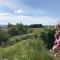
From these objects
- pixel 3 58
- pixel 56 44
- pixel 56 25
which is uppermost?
pixel 56 25

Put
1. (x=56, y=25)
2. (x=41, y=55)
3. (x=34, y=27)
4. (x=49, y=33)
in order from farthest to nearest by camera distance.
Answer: (x=34, y=27) → (x=49, y=33) → (x=41, y=55) → (x=56, y=25)

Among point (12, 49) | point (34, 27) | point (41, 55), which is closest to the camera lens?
point (41, 55)

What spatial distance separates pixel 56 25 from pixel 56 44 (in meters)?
0.20

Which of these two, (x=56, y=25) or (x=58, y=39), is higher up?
(x=56, y=25)

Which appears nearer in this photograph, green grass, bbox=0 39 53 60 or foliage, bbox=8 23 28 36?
green grass, bbox=0 39 53 60

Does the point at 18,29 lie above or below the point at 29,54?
above

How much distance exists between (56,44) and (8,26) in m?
17.2

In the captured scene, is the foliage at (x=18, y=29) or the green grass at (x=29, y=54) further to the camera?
the foliage at (x=18, y=29)

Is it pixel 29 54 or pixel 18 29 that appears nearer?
pixel 29 54

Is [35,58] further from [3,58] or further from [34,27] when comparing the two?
[34,27]

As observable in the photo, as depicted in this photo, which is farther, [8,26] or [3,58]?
[8,26]

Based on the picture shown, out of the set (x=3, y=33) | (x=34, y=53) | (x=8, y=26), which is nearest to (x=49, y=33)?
(x=3, y=33)

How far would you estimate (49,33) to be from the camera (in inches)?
634

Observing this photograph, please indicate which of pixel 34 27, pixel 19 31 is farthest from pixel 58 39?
pixel 34 27
